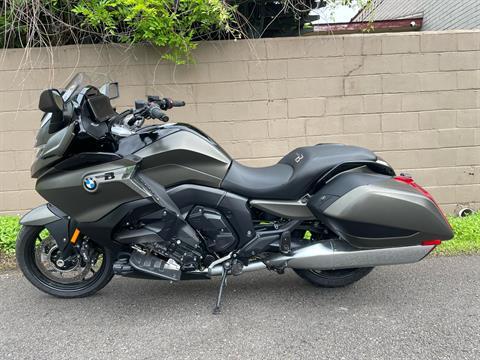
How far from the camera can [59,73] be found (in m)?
4.62

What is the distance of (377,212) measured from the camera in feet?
9.35

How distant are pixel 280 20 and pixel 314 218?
3237 millimetres

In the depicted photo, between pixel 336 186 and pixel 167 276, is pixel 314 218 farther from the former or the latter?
pixel 167 276

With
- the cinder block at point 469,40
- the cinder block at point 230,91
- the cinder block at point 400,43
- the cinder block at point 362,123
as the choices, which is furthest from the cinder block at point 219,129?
the cinder block at point 469,40

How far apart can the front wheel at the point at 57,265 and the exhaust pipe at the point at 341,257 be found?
0.91 meters

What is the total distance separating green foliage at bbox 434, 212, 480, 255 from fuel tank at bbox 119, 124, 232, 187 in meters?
2.51

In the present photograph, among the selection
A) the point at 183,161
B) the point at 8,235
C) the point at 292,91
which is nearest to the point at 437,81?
the point at 292,91

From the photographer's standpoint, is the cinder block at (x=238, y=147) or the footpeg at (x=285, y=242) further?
the cinder block at (x=238, y=147)

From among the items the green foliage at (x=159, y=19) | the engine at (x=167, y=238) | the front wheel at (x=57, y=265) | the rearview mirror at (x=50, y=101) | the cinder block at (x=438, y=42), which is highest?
the green foliage at (x=159, y=19)

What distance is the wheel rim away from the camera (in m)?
3.24

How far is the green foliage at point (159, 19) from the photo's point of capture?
157 inches

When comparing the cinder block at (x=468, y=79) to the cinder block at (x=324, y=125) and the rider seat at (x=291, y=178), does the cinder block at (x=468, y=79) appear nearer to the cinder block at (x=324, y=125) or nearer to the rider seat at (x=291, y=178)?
the cinder block at (x=324, y=125)

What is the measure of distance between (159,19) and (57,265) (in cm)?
233

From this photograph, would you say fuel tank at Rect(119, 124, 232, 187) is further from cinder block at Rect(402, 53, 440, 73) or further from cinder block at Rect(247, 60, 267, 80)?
cinder block at Rect(402, 53, 440, 73)
